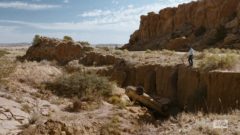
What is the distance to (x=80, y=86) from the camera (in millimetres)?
17609

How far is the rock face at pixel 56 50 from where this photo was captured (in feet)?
116

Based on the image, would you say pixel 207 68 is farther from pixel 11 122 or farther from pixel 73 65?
pixel 73 65

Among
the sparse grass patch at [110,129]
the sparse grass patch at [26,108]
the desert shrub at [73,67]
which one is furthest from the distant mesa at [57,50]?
the sparse grass patch at [110,129]

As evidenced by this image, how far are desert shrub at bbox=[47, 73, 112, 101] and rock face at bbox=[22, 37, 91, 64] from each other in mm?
16678

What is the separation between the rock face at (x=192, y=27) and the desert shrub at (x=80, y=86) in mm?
22703

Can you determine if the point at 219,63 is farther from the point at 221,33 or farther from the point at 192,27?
the point at 192,27

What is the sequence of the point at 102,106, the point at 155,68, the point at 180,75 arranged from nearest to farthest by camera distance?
the point at 102,106
the point at 180,75
the point at 155,68

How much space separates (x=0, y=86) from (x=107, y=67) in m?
12.8

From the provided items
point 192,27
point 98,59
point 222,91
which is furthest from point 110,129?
point 192,27

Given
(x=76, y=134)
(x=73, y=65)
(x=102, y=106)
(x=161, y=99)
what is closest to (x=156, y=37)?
(x=73, y=65)

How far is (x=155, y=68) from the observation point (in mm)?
23016

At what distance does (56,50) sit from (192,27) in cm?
2297

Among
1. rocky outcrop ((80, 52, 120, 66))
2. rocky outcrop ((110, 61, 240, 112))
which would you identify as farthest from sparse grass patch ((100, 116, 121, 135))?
rocky outcrop ((80, 52, 120, 66))

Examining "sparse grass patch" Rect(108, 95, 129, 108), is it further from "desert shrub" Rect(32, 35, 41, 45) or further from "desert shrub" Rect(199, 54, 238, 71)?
"desert shrub" Rect(32, 35, 41, 45)
